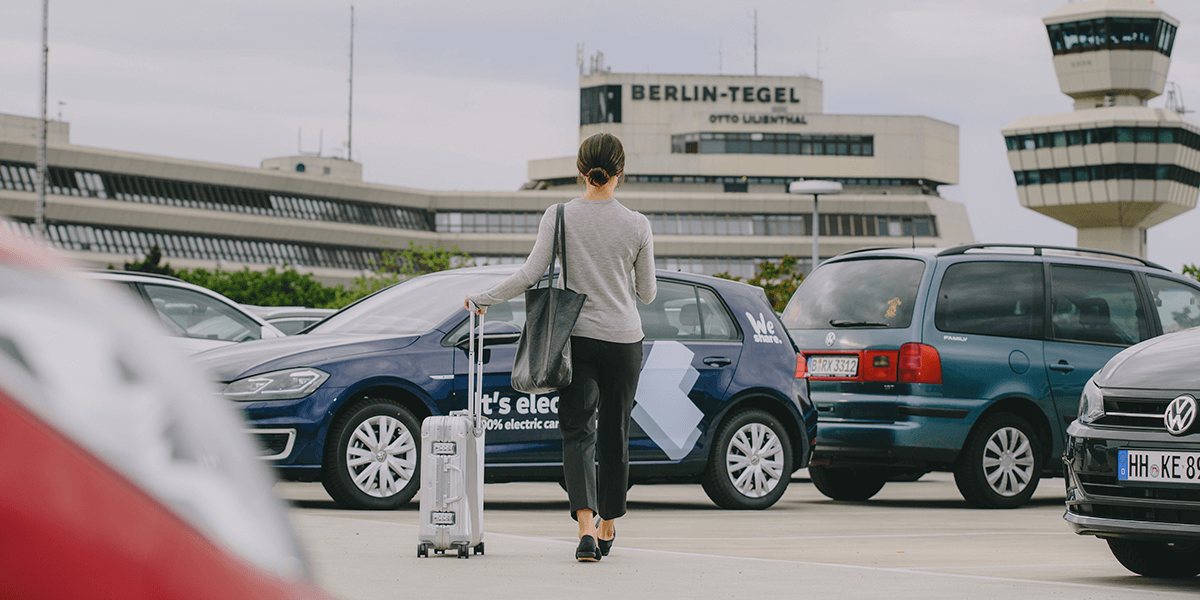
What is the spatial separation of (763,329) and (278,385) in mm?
3472

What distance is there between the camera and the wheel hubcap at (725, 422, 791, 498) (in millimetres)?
9906

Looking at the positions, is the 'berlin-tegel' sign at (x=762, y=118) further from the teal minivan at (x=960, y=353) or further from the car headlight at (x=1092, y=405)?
the car headlight at (x=1092, y=405)

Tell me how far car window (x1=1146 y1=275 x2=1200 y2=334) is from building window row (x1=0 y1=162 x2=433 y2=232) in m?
84.9

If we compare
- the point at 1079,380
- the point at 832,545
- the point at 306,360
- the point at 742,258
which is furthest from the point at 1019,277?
the point at 742,258

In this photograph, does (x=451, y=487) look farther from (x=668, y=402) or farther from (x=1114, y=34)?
(x=1114, y=34)

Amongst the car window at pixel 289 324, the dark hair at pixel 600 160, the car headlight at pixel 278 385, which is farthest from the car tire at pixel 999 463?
the car window at pixel 289 324

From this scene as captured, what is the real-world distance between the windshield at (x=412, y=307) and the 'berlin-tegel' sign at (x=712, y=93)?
10658 centimetres

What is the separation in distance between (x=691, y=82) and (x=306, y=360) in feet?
358

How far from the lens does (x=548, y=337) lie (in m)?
6.23

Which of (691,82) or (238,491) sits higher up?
(691,82)

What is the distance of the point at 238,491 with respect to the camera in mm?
990

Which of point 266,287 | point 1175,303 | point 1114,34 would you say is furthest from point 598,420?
point 1114,34

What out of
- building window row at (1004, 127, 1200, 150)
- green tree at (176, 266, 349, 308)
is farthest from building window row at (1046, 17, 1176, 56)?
green tree at (176, 266, 349, 308)

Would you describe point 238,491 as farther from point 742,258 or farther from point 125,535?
point 742,258
